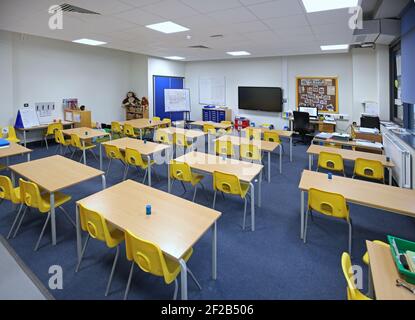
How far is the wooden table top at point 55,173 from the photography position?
2.85m

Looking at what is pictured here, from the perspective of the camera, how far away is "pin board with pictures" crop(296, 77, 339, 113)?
8.08 m

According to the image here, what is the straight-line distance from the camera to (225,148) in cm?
502

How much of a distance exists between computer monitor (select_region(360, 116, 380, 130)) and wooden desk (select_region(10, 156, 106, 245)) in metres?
6.40

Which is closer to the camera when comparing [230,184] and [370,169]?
[230,184]

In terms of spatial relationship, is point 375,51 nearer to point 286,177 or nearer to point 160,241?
point 286,177

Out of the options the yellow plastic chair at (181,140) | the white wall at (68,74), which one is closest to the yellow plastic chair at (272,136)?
the yellow plastic chair at (181,140)

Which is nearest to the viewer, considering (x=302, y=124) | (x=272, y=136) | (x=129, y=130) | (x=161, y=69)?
(x=272, y=136)

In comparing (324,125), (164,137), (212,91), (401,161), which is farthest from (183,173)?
(212,91)

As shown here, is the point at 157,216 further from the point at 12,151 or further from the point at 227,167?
the point at 12,151

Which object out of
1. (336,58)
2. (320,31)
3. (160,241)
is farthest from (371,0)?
(160,241)

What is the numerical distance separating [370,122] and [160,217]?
6328mm

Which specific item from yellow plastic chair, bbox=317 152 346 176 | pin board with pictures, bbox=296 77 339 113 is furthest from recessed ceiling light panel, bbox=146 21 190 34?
pin board with pictures, bbox=296 77 339 113

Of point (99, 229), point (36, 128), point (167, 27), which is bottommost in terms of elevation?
point (99, 229)

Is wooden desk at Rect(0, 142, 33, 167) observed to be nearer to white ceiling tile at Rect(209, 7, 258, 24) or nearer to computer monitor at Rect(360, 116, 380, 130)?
white ceiling tile at Rect(209, 7, 258, 24)
